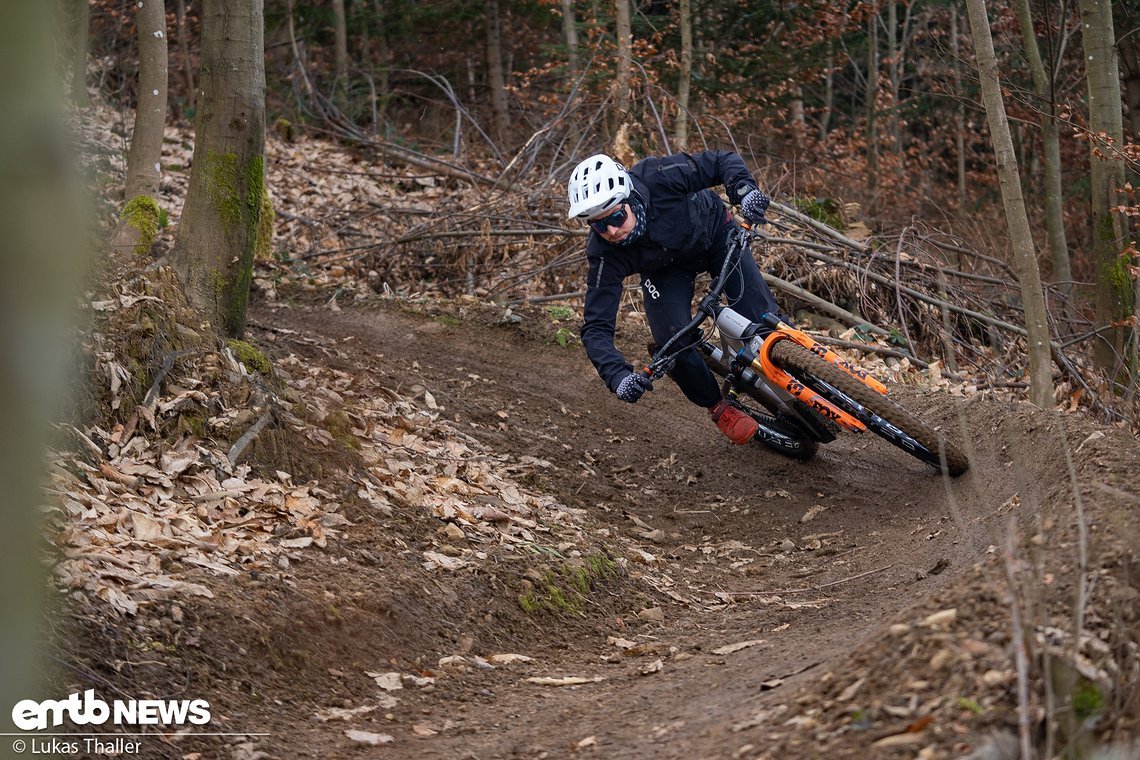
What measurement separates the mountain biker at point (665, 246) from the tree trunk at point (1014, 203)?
2.15 m

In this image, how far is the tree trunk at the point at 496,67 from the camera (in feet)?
64.1

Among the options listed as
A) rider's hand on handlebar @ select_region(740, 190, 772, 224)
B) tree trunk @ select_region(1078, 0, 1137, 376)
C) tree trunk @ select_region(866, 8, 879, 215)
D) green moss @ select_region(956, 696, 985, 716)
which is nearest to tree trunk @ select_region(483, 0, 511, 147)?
tree trunk @ select_region(866, 8, 879, 215)

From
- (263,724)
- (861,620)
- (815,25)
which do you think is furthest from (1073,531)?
(815,25)

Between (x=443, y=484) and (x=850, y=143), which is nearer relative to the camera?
(x=443, y=484)

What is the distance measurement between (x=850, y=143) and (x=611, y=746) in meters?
18.2

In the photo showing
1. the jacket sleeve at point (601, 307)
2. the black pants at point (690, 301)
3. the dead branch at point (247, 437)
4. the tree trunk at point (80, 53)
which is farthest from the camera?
the tree trunk at point (80, 53)

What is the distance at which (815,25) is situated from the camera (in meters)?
19.0

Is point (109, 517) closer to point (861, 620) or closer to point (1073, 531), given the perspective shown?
point (861, 620)

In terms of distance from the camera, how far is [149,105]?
970 centimetres

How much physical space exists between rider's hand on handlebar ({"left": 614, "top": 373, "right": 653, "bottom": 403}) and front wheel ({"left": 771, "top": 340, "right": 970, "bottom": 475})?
0.90 metres

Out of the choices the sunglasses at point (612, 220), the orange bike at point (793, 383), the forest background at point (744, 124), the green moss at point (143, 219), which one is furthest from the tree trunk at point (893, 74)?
the green moss at point (143, 219)

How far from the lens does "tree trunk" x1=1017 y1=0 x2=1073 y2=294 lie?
12797 mm

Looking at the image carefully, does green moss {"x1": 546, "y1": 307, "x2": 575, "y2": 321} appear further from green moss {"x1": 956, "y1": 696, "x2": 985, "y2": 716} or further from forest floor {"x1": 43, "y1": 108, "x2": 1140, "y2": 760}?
green moss {"x1": 956, "y1": 696, "x2": 985, "y2": 716}

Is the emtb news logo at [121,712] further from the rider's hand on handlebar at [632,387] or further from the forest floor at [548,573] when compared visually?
the rider's hand on handlebar at [632,387]
